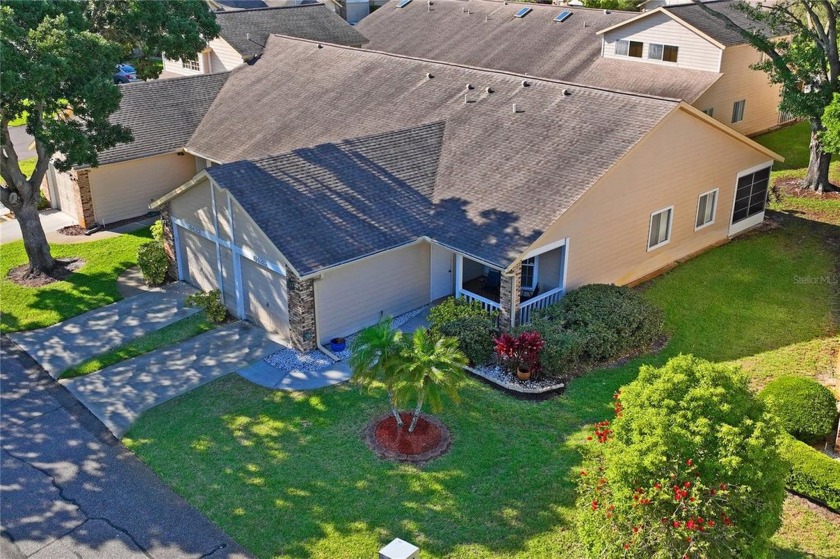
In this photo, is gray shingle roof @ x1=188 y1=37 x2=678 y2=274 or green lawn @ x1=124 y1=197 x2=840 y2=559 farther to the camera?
gray shingle roof @ x1=188 y1=37 x2=678 y2=274

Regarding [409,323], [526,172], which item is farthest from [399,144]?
[409,323]

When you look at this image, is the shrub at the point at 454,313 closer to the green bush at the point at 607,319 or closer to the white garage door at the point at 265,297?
the green bush at the point at 607,319

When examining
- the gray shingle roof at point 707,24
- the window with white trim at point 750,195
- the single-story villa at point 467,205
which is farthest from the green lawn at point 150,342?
the gray shingle roof at point 707,24

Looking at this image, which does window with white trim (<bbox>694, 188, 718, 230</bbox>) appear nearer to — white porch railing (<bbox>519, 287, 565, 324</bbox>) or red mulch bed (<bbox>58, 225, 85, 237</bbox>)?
white porch railing (<bbox>519, 287, 565, 324</bbox>)

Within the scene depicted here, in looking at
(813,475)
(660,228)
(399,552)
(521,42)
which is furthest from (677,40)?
(399,552)

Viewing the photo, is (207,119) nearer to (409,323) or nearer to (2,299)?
(2,299)

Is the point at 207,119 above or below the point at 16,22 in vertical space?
below

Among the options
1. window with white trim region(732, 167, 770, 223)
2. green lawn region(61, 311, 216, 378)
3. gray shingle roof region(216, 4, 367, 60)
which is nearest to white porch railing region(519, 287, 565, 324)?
green lawn region(61, 311, 216, 378)
